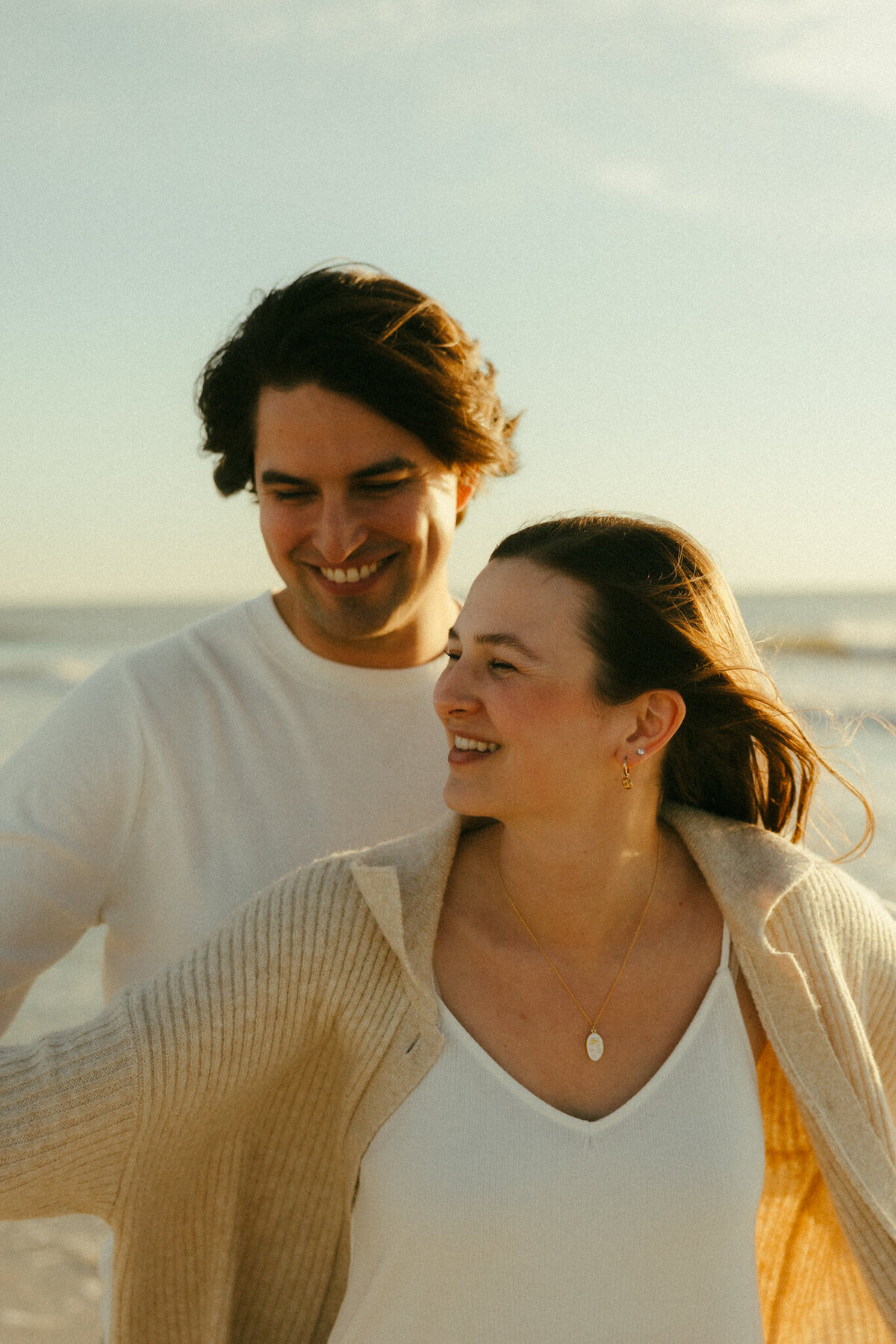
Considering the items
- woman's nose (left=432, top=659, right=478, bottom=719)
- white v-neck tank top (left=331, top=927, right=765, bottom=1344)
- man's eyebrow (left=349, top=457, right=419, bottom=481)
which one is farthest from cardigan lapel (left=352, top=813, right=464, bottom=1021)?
man's eyebrow (left=349, top=457, right=419, bottom=481)

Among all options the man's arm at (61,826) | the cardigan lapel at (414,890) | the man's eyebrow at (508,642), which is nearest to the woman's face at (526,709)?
the man's eyebrow at (508,642)

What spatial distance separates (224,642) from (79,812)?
1.81ft

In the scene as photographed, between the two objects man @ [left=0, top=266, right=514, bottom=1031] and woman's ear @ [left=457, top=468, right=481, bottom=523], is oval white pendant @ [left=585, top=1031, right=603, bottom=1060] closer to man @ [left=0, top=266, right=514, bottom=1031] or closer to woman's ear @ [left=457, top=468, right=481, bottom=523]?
man @ [left=0, top=266, right=514, bottom=1031]

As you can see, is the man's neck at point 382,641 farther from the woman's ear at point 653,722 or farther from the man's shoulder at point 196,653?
the woman's ear at point 653,722

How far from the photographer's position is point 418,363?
9.02ft

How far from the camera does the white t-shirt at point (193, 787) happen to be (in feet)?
8.33

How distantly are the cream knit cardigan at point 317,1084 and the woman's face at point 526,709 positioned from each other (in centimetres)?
23

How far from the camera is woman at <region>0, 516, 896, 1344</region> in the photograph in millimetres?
2166

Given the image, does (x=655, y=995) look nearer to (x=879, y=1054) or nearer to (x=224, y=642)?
(x=879, y=1054)

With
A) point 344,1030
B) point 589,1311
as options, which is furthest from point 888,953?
point 344,1030

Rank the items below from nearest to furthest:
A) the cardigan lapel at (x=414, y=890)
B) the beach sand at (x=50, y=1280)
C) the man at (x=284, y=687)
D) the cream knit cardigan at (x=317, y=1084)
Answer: the cream knit cardigan at (x=317, y=1084), the cardigan lapel at (x=414, y=890), the man at (x=284, y=687), the beach sand at (x=50, y=1280)

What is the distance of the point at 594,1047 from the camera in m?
2.35

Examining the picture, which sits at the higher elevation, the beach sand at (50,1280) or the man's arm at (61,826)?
the man's arm at (61,826)

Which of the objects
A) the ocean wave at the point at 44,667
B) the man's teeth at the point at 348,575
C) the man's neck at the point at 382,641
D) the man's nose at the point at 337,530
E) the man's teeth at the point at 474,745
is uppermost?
the man's nose at the point at 337,530
